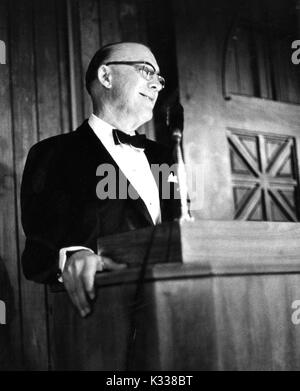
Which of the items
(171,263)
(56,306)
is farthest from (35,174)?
(171,263)

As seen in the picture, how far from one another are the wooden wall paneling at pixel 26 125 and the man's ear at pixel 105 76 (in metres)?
0.64

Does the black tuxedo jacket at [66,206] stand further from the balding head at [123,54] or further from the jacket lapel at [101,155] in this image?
the balding head at [123,54]

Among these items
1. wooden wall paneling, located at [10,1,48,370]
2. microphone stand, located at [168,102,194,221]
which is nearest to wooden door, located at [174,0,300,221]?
wooden wall paneling, located at [10,1,48,370]

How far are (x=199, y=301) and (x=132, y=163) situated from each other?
992mm

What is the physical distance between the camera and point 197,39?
126 inches

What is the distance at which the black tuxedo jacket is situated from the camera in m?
1.84

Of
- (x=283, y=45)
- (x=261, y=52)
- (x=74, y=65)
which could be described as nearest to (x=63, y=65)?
(x=74, y=65)

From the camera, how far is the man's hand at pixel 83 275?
1.39 metres

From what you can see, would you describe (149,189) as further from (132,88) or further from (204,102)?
(204,102)

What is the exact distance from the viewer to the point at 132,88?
7.12 feet

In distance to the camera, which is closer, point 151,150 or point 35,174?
point 35,174

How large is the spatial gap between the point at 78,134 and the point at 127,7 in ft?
4.42
